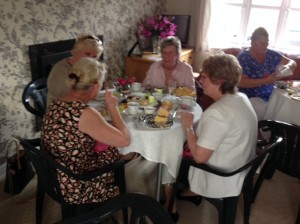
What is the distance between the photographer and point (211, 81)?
1557mm

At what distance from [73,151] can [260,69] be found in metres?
1.94

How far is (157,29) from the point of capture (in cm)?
380

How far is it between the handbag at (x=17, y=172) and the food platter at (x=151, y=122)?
3.18 ft

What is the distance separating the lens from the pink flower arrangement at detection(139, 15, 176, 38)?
380 cm

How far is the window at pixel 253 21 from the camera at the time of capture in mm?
4113

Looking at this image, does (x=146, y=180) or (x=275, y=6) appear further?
(x=275, y=6)

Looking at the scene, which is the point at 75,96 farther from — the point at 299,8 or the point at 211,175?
the point at 299,8

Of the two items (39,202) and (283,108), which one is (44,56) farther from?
(283,108)

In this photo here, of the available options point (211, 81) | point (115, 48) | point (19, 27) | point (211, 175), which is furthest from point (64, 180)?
point (115, 48)

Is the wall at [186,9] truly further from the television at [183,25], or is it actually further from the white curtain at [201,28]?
the television at [183,25]

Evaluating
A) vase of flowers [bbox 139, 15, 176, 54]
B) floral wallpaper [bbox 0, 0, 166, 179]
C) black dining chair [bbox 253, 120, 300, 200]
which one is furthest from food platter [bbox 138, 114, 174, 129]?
vase of flowers [bbox 139, 15, 176, 54]

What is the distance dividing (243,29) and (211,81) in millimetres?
3209

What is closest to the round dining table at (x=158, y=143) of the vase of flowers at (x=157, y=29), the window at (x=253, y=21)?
the vase of flowers at (x=157, y=29)

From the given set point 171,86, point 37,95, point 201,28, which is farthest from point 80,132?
point 201,28
